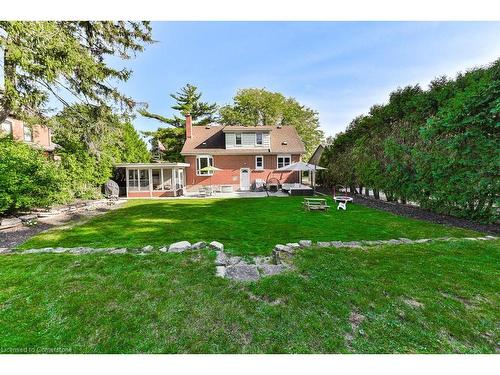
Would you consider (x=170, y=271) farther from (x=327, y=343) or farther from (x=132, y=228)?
(x=132, y=228)

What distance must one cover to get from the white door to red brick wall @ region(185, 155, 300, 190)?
0.30 metres

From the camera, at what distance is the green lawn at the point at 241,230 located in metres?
6.27

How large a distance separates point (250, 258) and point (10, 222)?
9418 mm

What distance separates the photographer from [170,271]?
4.21 meters

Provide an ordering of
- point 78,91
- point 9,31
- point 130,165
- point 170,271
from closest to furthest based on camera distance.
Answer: point 170,271, point 9,31, point 78,91, point 130,165

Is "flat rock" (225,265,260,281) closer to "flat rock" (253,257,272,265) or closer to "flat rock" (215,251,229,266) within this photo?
"flat rock" (215,251,229,266)

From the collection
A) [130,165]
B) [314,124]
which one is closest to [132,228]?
[130,165]

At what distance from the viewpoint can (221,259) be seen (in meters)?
4.74

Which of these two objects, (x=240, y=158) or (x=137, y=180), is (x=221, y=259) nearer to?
(x=137, y=180)

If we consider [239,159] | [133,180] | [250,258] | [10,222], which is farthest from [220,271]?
[239,159]

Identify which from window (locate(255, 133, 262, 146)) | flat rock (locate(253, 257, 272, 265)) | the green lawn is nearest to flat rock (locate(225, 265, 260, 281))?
flat rock (locate(253, 257, 272, 265))

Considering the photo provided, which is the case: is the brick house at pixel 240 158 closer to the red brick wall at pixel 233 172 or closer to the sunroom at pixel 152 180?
the red brick wall at pixel 233 172
